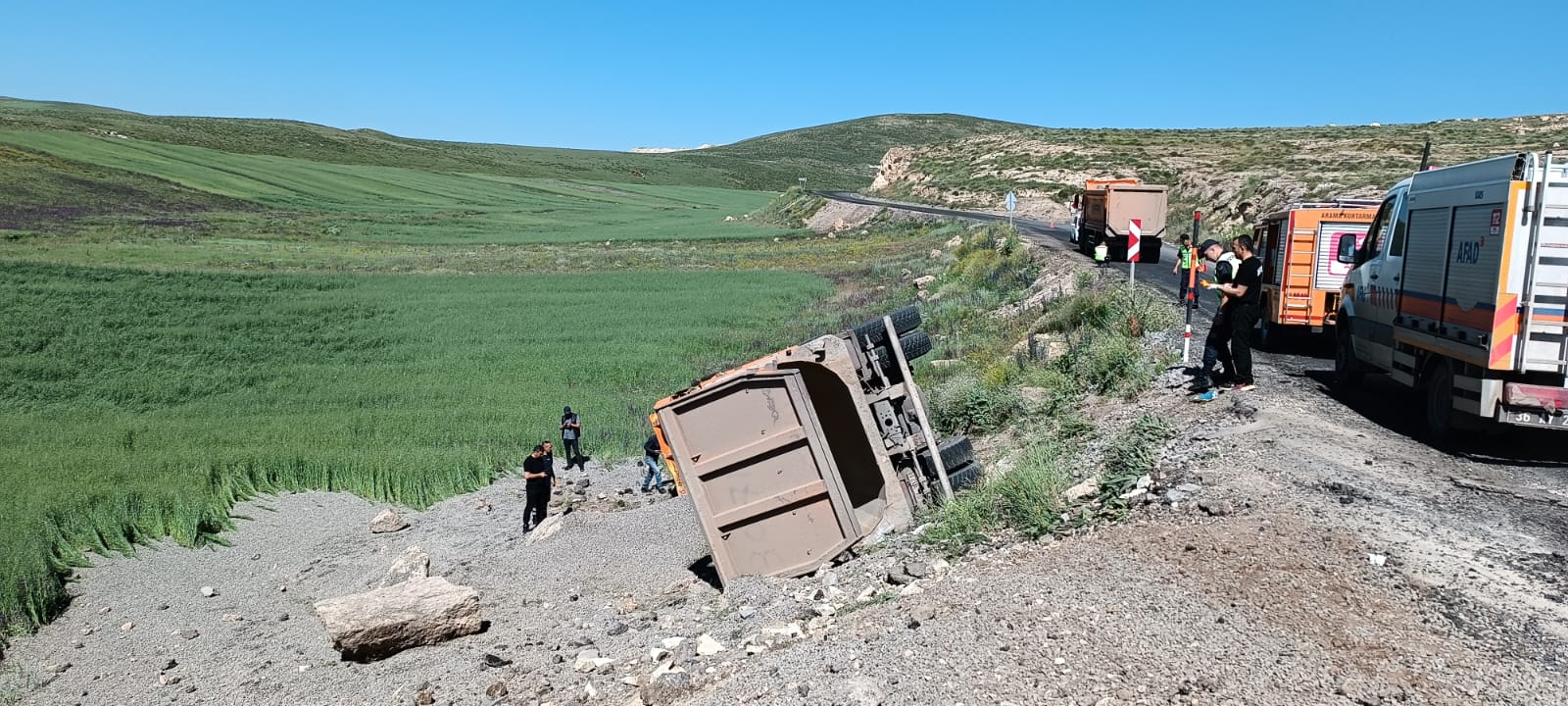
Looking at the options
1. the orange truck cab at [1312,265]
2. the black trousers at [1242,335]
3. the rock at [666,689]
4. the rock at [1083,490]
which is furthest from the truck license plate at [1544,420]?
the rock at [666,689]

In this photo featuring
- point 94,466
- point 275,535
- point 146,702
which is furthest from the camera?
point 94,466

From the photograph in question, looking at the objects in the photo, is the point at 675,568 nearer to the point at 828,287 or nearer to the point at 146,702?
the point at 146,702

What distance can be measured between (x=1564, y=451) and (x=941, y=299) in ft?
62.7

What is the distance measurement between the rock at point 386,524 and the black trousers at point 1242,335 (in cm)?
994

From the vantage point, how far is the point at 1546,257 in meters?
8.13

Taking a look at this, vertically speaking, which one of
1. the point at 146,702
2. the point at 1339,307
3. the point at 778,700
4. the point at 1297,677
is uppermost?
the point at 1339,307

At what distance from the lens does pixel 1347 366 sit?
1174 cm

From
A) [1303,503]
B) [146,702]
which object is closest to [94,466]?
[146,702]

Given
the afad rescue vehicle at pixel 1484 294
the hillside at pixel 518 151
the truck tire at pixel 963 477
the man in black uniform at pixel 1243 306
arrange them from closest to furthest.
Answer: the afad rescue vehicle at pixel 1484 294
the truck tire at pixel 963 477
the man in black uniform at pixel 1243 306
the hillside at pixel 518 151

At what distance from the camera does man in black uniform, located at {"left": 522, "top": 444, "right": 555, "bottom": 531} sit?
12.1 meters

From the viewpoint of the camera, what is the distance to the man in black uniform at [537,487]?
12.1 meters

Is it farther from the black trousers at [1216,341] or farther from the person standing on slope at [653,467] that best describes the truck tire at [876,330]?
the person standing on slope at [653,467]

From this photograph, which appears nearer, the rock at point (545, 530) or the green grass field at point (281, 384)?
the rock at point (545, 530)

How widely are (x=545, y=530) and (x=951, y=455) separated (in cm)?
484
